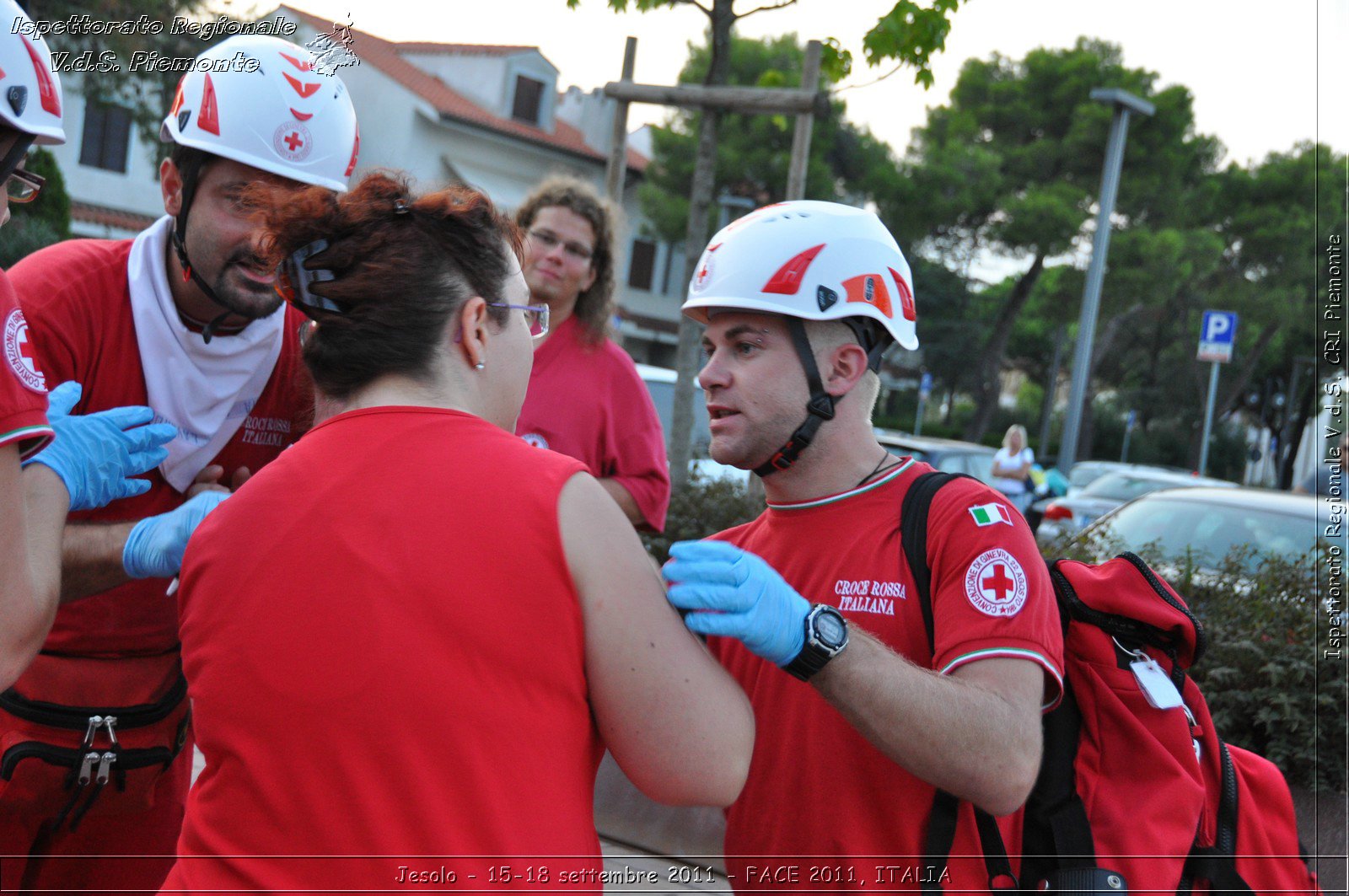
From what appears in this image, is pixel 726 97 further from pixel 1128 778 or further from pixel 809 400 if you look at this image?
pixel 1128 778

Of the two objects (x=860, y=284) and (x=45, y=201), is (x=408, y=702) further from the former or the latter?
(x=45, y=201)

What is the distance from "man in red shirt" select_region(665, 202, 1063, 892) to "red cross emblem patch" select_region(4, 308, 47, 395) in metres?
1.16

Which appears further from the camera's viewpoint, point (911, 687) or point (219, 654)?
point (911, 687)

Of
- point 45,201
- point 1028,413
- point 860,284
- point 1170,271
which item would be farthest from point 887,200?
point 860,284

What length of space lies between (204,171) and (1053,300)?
120 feet

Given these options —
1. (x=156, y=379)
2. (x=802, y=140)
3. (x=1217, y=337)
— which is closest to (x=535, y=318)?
(x=156, y=379)

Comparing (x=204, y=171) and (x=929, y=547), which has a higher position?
(x=204, y=171)

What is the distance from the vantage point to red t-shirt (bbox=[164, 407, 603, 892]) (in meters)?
1.49

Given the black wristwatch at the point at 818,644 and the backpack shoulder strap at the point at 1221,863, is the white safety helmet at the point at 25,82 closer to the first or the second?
the black wristwatch at the point at 818,644

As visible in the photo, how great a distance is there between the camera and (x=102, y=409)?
2.72m

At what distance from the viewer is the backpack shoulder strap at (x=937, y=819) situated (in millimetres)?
2170

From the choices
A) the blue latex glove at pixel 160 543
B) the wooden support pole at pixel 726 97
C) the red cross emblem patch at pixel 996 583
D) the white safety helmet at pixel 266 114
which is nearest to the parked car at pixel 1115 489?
the wooden support pole at pixel 726 97

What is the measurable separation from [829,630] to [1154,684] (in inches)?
31.0

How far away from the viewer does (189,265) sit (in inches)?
110
